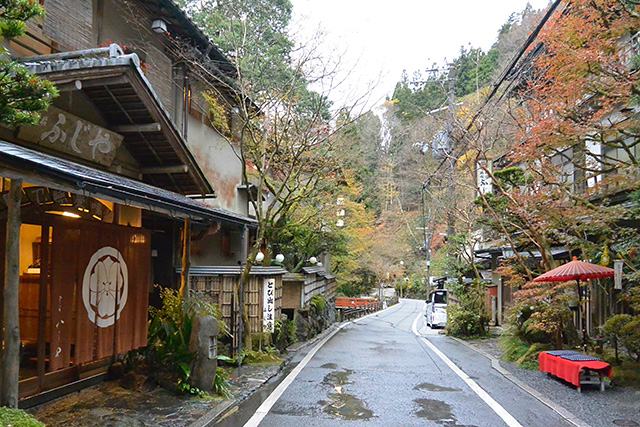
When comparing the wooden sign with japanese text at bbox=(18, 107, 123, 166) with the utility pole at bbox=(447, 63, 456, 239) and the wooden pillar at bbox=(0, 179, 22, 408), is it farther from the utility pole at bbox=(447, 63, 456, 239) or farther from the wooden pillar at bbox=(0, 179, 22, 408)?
the utility pole at bbox=(447, 63, 456, 239)

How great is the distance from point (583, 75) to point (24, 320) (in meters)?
13.6

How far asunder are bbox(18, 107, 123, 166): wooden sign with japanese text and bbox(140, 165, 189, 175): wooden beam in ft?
4.14

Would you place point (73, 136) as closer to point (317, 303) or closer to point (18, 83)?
point (18, 83)

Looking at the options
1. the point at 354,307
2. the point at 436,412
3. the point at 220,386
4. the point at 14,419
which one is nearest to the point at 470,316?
the point at 436,412

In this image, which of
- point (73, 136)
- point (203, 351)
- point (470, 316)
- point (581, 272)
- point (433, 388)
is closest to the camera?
point (73, 136)

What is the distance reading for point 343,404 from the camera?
31.8ft

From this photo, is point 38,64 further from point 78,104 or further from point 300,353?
point 300,353

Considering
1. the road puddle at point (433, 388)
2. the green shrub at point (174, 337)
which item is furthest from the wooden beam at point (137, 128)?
the road puddle at point (433, 388)

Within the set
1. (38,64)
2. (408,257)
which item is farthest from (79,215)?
(408,257)

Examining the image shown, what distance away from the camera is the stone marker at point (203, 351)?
981cm

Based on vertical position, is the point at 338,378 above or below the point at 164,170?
below

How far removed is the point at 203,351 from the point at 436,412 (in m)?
4.77

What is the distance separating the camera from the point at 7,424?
17.0ft

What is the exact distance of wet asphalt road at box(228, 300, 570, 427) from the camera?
342 inches
